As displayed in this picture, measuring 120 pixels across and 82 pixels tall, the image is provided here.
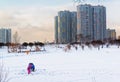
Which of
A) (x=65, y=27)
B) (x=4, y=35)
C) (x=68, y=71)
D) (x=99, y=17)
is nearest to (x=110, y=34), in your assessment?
(x=65, y=27)

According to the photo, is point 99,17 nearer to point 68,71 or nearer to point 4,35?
point 68,71

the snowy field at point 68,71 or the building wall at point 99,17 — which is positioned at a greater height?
the building wall at point 99,17

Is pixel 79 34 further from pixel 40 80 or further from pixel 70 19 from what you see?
pixel 40 80

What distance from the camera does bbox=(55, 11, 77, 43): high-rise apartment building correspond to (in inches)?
3415

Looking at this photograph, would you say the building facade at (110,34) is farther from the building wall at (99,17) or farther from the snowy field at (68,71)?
the snowy field at (68,71)

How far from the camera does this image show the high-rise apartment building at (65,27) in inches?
3415

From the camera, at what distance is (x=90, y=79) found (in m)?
12.9

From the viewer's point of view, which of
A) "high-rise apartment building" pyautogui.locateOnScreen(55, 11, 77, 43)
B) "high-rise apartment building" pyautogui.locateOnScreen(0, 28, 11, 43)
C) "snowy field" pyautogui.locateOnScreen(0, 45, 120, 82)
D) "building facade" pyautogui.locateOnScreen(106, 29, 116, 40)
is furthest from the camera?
"high-rise apartment building" pyautogui.locateOnScreen(0, 28, 11, 43)

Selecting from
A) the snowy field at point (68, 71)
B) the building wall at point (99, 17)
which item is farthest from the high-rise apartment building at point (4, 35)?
the snowy field at point (68, 71)

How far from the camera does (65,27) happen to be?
9519 centimetres

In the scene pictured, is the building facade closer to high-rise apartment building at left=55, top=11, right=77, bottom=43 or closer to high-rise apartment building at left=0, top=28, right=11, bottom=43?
high-rise apartment building at left=55, top=11, right=77, bottom=43

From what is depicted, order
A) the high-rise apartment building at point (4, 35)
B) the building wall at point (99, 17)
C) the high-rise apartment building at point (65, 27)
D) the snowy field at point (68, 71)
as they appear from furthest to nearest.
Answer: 1. the high-rise apartment building at point (4, 35)
2. the high-rise apartment building at point (65, 27)
3. the building wall at point (99, 17)
4. the snowy field at point (68, 71)

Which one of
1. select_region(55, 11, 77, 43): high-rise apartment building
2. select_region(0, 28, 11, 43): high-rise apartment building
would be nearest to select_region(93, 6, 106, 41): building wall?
select_region(55, 11, 77, 43): high-rise apartment building

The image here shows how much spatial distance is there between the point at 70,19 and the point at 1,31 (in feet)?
156
